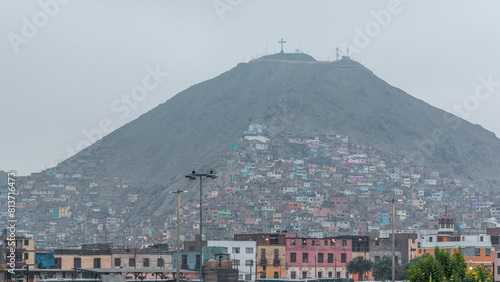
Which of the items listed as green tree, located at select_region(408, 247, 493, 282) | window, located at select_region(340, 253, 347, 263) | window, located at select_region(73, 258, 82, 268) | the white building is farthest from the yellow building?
green tree, located at select_region(408, 247, 493, 282)

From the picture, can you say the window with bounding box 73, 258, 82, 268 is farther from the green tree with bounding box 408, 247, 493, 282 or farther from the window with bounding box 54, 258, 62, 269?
the green tree with bounding box 408, 247, 493, 282

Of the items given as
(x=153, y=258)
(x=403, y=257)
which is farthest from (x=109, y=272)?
(x=403, y=257)

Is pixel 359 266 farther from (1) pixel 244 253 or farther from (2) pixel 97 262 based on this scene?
(2) pixel 97 262

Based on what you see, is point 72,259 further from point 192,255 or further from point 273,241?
point 273,241

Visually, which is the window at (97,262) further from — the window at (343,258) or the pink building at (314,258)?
the window at (343,258)

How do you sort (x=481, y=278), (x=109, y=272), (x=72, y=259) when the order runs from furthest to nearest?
1. (x=72, y=259)
2. (x=109, y=272)
3. (x=481, y=278)

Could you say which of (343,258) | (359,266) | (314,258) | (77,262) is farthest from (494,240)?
(77,262)
